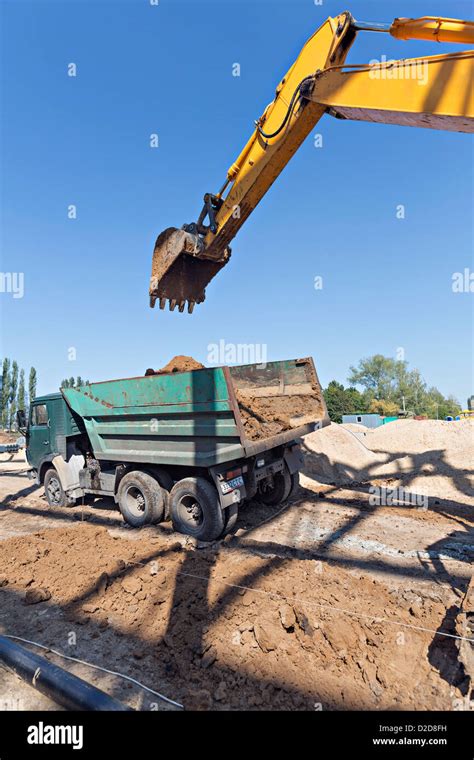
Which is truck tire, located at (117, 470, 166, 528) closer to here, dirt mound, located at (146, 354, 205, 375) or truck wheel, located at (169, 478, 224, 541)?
truck wheel, located at (169, 478, 224, 541)

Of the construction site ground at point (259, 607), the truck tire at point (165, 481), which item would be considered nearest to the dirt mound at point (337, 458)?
the construction site ground at point (259, 607)

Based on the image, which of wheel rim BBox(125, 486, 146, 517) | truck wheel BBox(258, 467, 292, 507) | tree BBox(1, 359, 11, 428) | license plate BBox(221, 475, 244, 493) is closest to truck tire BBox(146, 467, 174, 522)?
wheel rim BBox(125, 486, 146, 517)

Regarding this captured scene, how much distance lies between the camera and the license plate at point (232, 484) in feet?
18.9

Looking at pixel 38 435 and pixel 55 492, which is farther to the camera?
pixel 38 435

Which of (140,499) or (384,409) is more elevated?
(140,499)

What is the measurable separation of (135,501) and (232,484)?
214cm

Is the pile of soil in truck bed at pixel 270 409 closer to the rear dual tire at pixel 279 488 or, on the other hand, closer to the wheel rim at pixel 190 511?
the rear dual tire at pixel 279 488

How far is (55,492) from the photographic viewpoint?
8.66m

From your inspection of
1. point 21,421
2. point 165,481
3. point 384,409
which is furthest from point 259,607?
point 384,409

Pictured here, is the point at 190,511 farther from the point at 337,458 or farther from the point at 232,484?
the point at 337,458
